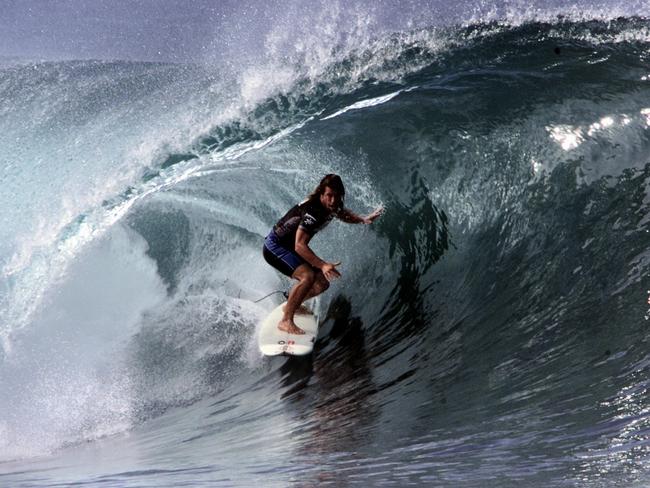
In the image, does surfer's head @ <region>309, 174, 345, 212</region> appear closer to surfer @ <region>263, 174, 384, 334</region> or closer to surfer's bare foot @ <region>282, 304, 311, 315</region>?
surfer @ <region>263, 174, 384, 334</region>

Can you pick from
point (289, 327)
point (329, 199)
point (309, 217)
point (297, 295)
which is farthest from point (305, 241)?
point (289, 327)

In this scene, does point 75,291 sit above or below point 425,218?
above

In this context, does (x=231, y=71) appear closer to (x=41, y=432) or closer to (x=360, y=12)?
(x=360, y=12)

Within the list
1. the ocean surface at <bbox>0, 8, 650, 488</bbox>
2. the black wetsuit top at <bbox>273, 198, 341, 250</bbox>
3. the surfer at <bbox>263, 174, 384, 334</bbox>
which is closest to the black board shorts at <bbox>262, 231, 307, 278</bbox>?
the surfer at <bbox>263, 174, 384, 334</bbox>

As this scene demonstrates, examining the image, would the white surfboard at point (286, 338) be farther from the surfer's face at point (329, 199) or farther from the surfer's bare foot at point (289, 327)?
the surfer's face at point (329, 199)

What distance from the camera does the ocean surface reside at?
4512 millimetres

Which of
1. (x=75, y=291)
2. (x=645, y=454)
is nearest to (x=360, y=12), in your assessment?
(x=75, y=291)

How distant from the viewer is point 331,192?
569 cm

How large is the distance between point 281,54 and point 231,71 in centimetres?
67

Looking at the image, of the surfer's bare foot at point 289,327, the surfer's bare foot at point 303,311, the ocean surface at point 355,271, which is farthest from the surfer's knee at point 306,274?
the ocean surface at point 355,271

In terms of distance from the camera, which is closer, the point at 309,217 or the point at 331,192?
the point at 331,192

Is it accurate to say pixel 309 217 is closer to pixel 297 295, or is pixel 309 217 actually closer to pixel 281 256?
pixel 281 256

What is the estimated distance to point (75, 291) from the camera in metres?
7.03

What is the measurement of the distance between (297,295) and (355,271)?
3.96ft
